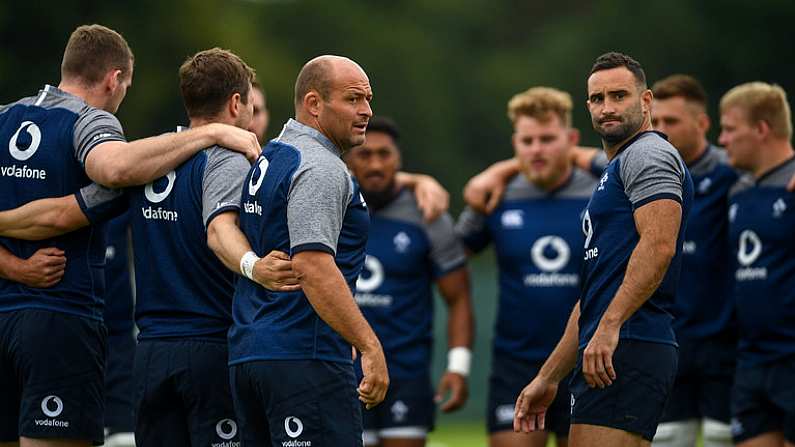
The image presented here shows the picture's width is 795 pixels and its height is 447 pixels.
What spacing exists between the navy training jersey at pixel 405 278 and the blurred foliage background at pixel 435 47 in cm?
1697

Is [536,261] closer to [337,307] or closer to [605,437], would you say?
[605,437]

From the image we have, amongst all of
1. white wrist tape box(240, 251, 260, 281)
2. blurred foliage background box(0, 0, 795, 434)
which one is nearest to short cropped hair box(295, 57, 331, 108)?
white wrist tape box(240, 251, 260, 281)

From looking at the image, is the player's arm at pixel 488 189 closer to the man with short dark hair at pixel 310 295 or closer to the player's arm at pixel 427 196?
the player's arm at pixel 427 196

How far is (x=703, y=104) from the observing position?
9.91m

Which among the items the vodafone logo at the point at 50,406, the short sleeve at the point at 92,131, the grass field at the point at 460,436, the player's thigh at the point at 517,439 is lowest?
the grass field at the point at 460,436

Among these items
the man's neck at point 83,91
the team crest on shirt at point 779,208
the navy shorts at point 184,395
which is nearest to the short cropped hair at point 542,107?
the team crest on shirt at point 779,208

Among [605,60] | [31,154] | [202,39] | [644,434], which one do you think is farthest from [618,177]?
[202,39]

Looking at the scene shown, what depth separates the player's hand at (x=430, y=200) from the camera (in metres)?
10.1

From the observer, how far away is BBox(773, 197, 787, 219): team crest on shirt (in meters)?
9.17

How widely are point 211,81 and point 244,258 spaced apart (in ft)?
3.59

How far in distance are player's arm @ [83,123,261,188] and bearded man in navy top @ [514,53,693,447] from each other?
1.82m

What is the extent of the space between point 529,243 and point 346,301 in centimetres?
381

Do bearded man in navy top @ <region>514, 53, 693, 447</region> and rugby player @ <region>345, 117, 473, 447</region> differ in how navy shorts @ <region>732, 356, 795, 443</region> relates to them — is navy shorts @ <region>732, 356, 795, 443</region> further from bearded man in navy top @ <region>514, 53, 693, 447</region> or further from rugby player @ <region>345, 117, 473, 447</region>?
bearded man in navy top @ <region>514, 53, 693, 447</region>

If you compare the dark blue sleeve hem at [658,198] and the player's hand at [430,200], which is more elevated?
the player's hand at [430,200]
